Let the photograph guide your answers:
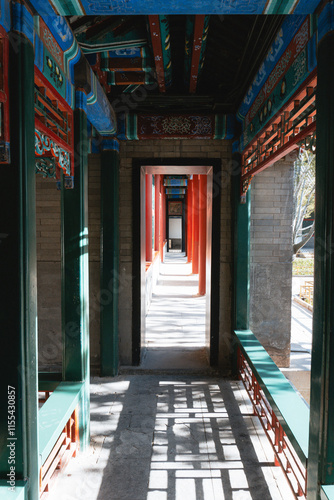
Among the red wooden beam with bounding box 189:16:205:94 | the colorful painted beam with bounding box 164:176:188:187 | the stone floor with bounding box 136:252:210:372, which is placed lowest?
the stone floor with bounding box 136:252:210:372

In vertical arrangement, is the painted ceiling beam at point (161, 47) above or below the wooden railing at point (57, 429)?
above

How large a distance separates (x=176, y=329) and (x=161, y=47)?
5.59 meters

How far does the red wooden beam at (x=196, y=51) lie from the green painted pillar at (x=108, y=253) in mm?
1469

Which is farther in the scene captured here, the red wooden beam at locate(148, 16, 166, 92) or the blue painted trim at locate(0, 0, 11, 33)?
the red wooden beam at locate(148, 16, 166, 92)

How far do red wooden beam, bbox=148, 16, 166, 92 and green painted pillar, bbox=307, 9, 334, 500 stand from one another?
5.31 ft

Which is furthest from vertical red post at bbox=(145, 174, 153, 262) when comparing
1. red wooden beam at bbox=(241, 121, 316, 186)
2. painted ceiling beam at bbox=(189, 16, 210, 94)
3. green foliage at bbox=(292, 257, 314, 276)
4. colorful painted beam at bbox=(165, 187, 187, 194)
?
green foliage at bbox=(292, 257, 314, 276)

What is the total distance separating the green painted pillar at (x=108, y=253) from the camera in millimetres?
5445

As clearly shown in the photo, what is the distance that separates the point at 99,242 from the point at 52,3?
12.6 ft

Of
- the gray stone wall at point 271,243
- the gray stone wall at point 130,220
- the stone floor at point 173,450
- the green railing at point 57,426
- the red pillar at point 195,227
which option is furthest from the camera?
the red pillar at point 195,227

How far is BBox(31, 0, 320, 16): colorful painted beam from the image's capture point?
212cm

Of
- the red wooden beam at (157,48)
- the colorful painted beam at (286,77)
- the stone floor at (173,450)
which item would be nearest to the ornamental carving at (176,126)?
the red wooden beam at (157,48)

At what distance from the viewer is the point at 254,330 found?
5965 millimetres

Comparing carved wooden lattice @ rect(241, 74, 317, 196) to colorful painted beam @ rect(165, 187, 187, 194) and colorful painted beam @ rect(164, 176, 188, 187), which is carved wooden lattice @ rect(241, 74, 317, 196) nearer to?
colorful painted beam @ rect(164, 176, 188, 187)

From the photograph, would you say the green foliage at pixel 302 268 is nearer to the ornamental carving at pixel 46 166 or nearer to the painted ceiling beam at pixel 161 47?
the painted ceiling beam at pixel 161 47
